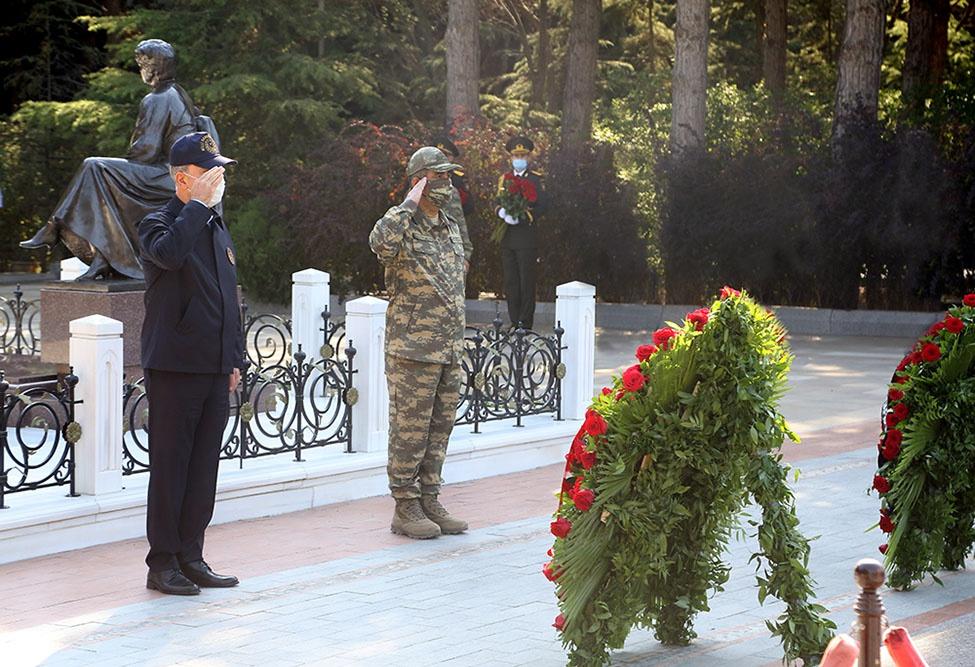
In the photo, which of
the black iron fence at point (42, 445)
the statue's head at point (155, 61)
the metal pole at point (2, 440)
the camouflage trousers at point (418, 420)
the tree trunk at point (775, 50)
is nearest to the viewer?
the metal pole at point (2, 440)

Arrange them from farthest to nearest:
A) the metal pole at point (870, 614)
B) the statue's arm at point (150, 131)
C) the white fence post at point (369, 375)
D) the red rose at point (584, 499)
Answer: the statue's arm at point (150, 131) < the white fence post at point (369, 375) < the red rose at point (584, 499) < the metal pole at point (870, 614)

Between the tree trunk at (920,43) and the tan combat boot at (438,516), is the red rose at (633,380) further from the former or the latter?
the tree trunk at (920,43)

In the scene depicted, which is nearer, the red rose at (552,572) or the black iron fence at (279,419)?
the red rose at (552,572)

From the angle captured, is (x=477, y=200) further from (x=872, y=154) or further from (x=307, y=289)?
(x=307, y=289)

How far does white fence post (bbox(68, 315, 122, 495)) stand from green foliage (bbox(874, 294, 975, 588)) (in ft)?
13.0

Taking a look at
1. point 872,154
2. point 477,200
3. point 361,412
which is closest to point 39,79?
point 477,200

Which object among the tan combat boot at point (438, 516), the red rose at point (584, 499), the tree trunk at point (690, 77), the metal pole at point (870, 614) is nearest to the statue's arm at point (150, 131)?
the tan combat boot at point (438, 516)

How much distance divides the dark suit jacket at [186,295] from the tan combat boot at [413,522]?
159cm

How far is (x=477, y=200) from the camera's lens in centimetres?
2242

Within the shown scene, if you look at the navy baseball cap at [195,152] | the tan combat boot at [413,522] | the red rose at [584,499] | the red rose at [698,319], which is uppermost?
the navy baseball cap at [195,152]

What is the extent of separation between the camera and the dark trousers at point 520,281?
17.5 metres

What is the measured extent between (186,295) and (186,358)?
29cm

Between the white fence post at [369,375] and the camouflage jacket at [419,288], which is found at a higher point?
the camouflage jacket at [419,288]

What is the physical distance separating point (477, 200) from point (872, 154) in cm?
560
